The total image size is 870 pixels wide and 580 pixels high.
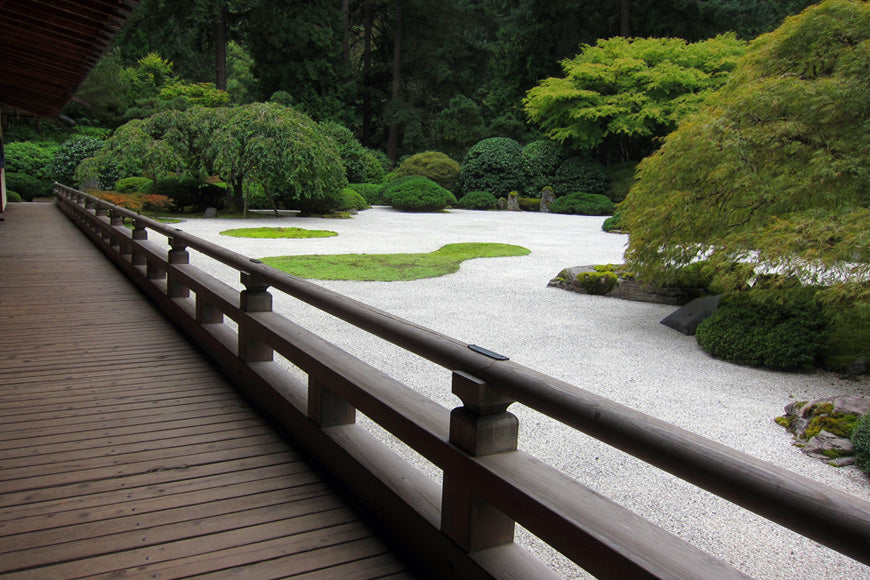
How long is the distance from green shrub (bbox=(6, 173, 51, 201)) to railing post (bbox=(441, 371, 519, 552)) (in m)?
26.7

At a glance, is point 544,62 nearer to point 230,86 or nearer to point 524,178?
point 524,178

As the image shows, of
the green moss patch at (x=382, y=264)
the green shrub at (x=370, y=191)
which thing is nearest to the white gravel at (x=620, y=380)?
the green moss patch at (x=382, y=264)

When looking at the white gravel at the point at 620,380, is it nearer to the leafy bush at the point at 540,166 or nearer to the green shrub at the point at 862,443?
the green shrub at the point at 862,443

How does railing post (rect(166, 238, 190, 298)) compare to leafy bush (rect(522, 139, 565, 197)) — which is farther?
leafy bush (rect(522, 139, 565, 197))

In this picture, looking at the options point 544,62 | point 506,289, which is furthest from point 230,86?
point 506,289

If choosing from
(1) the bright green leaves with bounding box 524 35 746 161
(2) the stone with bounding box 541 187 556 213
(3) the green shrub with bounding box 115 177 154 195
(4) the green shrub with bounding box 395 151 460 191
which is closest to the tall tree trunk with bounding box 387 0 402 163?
(4) the green shrub with bounding box 395 151 460 191

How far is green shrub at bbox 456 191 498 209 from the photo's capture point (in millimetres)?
24984

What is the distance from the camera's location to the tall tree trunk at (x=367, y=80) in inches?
1307

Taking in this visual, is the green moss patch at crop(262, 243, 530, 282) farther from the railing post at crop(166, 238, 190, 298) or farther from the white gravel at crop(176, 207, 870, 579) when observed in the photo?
the railing post at crop(166, 238, 190, 298)

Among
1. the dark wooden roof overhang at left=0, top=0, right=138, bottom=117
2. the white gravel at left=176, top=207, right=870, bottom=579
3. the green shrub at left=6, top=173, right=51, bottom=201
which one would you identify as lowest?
the white gravel at left=176, top=207, right=870, bottom=579

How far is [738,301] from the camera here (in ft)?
18.9

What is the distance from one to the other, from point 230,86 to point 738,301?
40544 mm

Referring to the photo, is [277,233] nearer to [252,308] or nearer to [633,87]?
[252,308]

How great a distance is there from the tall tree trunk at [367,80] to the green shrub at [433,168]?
894cm
